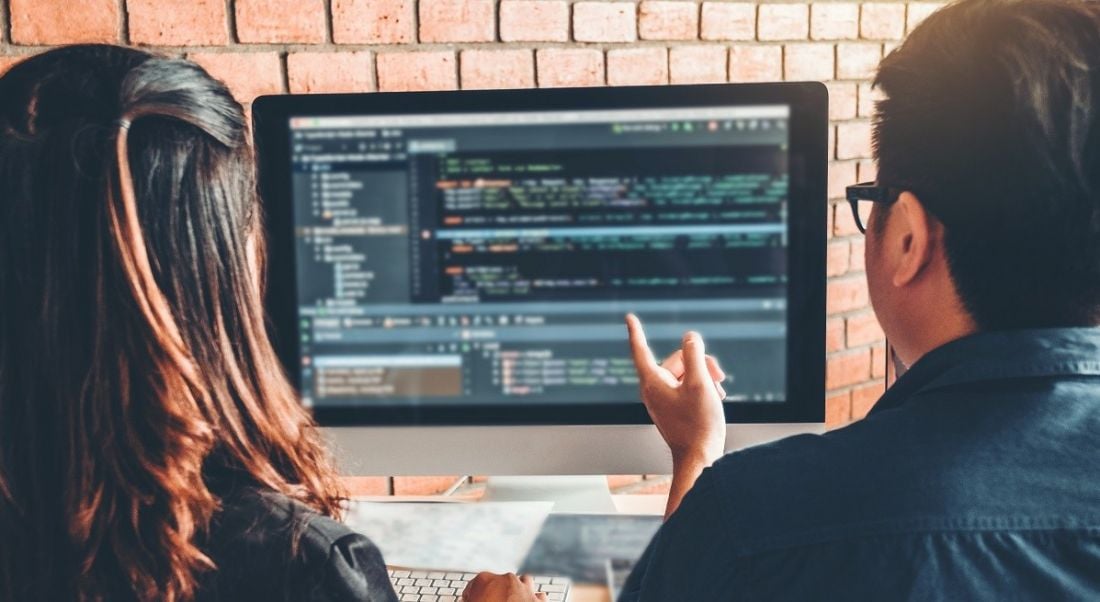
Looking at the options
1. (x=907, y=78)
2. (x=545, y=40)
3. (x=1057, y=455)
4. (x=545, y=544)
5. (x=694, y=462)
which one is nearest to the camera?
(x=1057, y=455)

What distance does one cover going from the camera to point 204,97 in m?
0.67

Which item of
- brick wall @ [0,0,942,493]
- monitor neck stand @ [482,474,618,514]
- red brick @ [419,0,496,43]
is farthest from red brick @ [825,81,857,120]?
monitor neck stand @ [482,474,618,514]

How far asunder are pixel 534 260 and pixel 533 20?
68 cm

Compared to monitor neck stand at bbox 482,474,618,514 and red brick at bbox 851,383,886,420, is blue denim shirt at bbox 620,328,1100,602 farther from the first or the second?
red brick at bbox 851,383,886,420

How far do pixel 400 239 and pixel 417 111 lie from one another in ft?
0.44

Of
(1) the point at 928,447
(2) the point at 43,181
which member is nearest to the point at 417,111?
(2) the point at 43,181

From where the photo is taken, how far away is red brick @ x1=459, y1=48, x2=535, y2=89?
1475 millimetres

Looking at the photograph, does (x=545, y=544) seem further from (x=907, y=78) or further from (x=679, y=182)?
(x=907, y=78)

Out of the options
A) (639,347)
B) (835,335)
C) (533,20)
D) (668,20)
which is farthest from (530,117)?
(835,335)

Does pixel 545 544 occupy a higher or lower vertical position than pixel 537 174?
lower

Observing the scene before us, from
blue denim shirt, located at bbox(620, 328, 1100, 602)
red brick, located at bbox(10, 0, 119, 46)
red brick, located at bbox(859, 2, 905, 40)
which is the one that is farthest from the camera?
red brick, located at bbox(859, 2, 905, 40)

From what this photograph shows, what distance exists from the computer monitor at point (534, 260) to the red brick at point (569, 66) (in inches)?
23.7

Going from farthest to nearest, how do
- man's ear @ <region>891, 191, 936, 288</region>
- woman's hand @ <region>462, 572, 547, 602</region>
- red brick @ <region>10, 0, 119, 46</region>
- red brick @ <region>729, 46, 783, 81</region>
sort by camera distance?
red brick @ <region>729, 46, 783, 81</region>
red brick @ <region>10, 0, 119, 46</region>
woman's hand @ <region>462, 572, 547, 602</region>
man's ear @ <region>891, 191, 936, 288</region>

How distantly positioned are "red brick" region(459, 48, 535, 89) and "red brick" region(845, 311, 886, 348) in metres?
0.84
